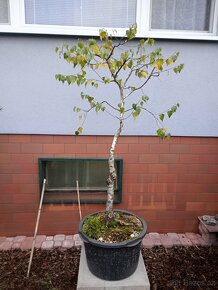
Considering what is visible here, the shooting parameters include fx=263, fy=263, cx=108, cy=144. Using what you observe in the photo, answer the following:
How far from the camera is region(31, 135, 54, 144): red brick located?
3109 mm

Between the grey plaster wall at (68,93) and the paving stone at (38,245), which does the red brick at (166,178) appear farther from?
the paving stone at (38,245)

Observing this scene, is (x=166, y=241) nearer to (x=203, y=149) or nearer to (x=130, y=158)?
(x=130, y=158)

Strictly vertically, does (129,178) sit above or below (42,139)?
below

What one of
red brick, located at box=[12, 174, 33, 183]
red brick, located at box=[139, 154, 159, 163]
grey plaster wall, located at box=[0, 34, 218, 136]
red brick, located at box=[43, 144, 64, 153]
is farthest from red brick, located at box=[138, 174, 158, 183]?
red brick, located at box=[12, 174, 33, 183]

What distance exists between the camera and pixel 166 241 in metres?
3.27

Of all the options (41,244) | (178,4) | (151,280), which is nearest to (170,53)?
(178,4)

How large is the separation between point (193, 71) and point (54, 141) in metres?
1.82

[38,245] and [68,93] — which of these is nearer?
[68,93]

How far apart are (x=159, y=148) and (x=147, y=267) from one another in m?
1.35

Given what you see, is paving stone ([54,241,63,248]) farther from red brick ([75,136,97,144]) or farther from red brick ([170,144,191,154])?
red brick ([170,144,191,154])

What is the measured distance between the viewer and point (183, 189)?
3350 mm

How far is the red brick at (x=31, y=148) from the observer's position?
123 inches

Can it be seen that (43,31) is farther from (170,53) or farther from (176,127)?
(176,127)

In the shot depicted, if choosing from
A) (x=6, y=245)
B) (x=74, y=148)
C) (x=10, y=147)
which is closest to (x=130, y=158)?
(x=74, y=148)
